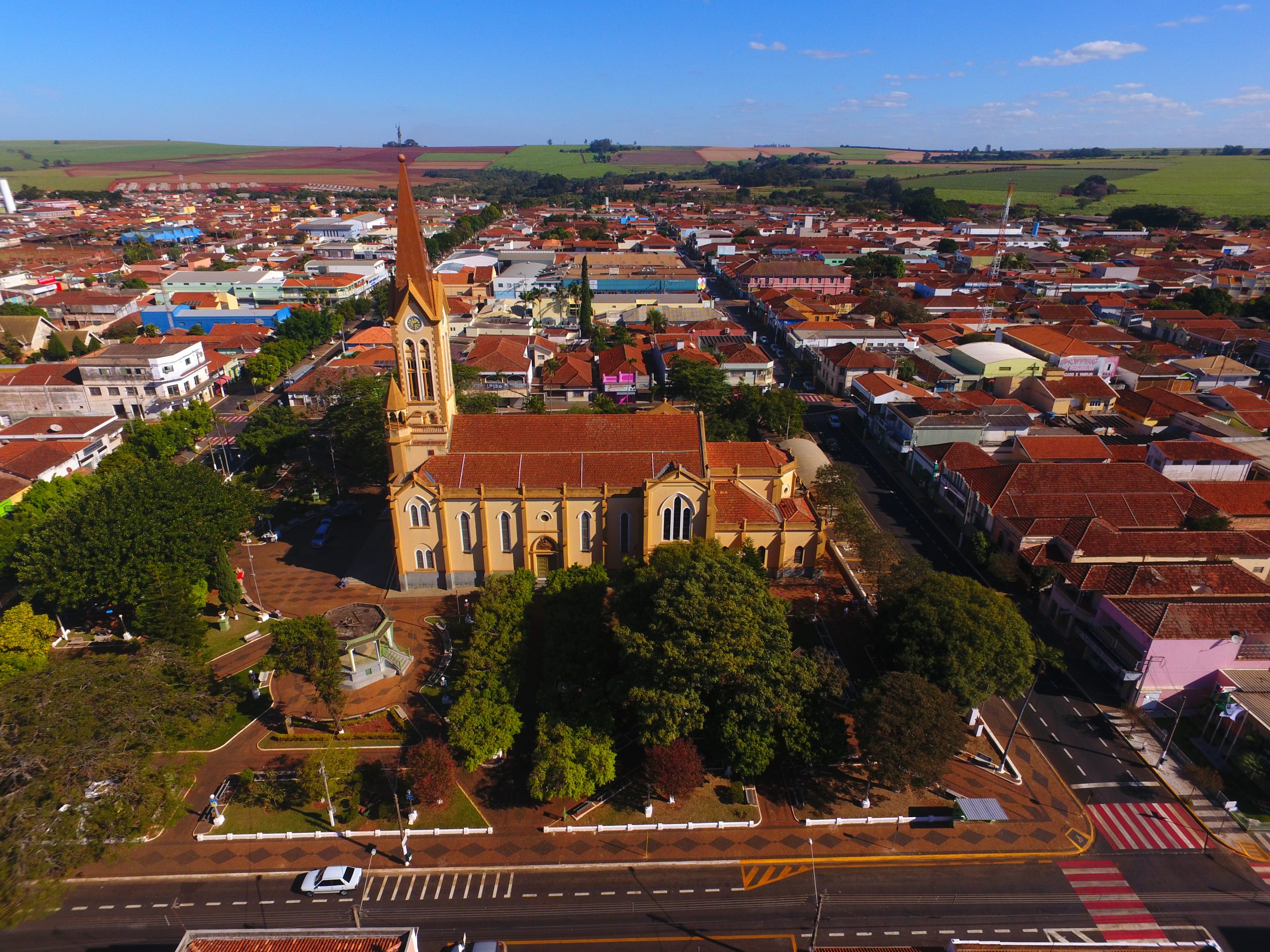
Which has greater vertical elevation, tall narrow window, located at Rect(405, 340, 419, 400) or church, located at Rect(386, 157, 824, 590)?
tall narrow window, located at Rect(405, 340, 419, 400)

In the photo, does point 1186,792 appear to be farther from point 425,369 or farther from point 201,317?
point 201,317

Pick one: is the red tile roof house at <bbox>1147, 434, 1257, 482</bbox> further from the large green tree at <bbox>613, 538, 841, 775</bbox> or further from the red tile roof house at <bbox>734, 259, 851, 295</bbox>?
the red tile roof house at <bbox>734, 259, 851, 295</bbox>

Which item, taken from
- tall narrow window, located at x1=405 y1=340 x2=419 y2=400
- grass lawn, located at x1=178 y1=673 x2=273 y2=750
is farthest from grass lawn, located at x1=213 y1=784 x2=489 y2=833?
tall narrow window, located at x1=405 y1=340 x2=419 y2=400

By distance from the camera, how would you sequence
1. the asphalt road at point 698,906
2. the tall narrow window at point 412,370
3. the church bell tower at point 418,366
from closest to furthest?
the asphalt road at point 698,906 → the church bell tower at point 418,366 → the tall narrow window at point 412,370

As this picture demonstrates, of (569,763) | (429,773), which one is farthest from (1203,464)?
(429,773)

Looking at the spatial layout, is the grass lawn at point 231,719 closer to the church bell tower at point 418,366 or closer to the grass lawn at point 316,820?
the grass lawn at point 316,820

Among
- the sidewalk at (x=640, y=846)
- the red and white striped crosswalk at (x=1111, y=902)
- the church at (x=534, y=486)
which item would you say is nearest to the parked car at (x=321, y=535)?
the church at (x=534, y=486)

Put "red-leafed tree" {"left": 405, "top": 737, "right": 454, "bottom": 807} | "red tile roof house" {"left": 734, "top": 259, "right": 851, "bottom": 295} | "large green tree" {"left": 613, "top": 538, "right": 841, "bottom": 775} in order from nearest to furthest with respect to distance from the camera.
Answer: "red-leafed tree" {"left": 405, "top": 737, "right": 454, "bottom": 807}
"large green tree" {"left": 613, "top": 538, "right": 841, "bottom": 775}
"red tile roof house" {"left": 734, "top": 259, "right": 851, "bottom": 295}
